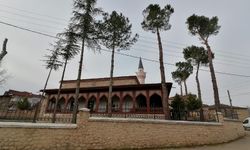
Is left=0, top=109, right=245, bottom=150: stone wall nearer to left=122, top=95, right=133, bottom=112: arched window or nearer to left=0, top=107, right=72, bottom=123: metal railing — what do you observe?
left=0, top=107, right=72, bottom=123: metal railing

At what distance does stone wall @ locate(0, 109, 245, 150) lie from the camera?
7.23 meters

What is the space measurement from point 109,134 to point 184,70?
24.3 meters

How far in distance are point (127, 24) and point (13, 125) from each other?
51.3 ft

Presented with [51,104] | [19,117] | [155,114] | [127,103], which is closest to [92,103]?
[127,103]

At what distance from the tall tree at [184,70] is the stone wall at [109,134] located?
16.9m

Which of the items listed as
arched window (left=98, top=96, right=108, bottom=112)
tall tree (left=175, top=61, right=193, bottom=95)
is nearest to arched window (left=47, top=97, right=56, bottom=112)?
arched window (left=98, top=96, right=108, bottom=112)

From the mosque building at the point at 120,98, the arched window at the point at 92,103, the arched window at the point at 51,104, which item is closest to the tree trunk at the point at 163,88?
the mosque building at the point at 120,98

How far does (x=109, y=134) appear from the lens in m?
9.19

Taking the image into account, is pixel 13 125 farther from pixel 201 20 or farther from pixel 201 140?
pixel 201 20

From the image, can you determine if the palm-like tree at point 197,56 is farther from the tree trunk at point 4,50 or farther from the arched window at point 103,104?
the tree trunk at point 4,50

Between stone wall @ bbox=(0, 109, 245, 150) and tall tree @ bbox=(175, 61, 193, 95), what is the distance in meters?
16.9

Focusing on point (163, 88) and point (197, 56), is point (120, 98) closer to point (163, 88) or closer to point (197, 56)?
point (163, 88)

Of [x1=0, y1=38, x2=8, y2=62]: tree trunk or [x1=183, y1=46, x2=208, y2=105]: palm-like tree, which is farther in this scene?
[x1=183, y1=46, x2=208, y2=105]: palm-like tree

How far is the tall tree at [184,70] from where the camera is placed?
29005 mm
